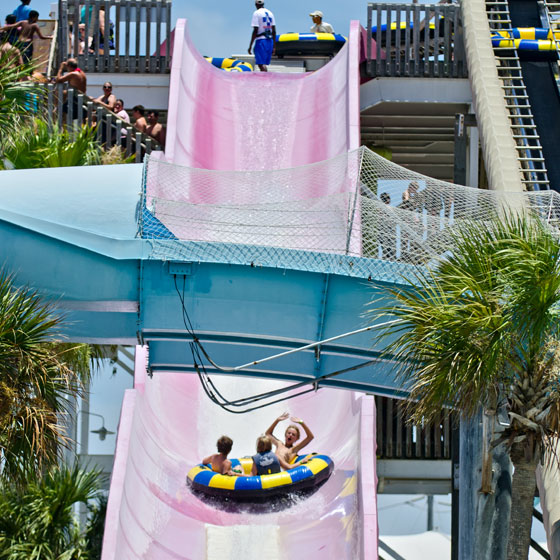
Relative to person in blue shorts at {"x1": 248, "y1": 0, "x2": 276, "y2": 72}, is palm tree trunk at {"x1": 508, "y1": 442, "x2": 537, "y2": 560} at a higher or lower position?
lower

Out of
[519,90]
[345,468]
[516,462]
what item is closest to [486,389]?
[516,462]

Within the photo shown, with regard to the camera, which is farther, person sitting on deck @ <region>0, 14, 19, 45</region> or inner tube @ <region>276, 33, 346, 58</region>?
inner tube @ <region>276, 33, 346, 58</region>

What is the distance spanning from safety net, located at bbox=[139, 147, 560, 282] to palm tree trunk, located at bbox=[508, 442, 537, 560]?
1.81m

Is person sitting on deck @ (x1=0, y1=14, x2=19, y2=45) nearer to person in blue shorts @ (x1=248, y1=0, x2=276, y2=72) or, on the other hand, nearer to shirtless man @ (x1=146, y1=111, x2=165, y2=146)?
shirtless man @ (x1=146, y1=111, x2=165, y2=146)

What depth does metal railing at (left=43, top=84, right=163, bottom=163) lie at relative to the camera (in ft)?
54.7

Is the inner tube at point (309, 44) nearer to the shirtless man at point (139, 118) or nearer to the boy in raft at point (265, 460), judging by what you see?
the shirtless man at point (139, 118)

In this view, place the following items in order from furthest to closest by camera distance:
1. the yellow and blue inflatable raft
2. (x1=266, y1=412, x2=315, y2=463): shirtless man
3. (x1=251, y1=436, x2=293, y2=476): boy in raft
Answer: (x1=266, y1=412, x2=315, y2=463): shirtless man < (x1=251, y1=436, x2=293, y2=476): boy in raft < the yellow and blue inflatable raft

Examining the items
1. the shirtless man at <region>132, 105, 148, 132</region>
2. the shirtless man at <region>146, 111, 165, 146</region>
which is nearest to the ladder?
the shirtless man at <region>146, 111, 165, 146</region>

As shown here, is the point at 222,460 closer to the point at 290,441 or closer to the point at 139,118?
the point at 290,441

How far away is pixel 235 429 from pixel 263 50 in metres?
7.93

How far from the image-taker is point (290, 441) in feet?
45.5

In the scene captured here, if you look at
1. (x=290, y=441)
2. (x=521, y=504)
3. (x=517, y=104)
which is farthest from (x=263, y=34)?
(x=521, y=504)

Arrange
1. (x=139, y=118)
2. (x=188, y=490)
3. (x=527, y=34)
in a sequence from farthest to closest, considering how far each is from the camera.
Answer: (x=527, y=34), (x=139, y=118), (x=188, y=490)

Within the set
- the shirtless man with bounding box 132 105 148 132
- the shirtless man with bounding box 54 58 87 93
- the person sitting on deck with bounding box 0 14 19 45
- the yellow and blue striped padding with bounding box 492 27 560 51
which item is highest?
the yellow and blue striped padding with bounding box 492 27 560 51
